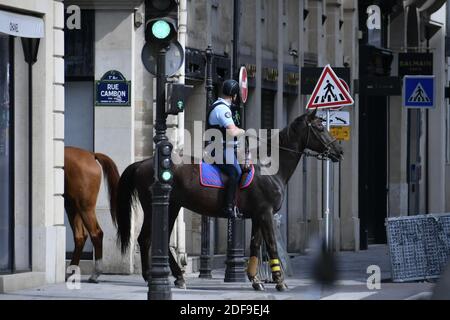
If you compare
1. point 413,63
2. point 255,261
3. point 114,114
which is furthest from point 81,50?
point 413,63

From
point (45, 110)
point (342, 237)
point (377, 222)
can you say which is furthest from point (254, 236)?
point (377, 222)

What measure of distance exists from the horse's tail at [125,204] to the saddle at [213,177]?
96 centimetres

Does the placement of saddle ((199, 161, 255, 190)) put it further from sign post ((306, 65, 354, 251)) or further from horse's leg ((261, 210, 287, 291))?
sign post ((306, 65, 354, 251))

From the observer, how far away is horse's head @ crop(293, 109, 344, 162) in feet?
67.3

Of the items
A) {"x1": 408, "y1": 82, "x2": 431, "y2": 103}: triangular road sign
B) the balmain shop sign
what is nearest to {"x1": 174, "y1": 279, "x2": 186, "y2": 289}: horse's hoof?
{"x1": 408, "y1": 82, "x2": 431, "y2": 103}: triangular road sign

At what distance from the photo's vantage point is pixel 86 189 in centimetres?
2130

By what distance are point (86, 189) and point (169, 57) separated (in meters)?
4.24

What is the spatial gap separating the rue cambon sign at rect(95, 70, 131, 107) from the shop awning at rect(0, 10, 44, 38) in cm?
301

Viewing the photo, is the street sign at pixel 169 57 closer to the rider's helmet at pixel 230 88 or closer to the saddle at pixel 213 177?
the rider's helmet at pixel 230 88

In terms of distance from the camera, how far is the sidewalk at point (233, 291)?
1880 cm

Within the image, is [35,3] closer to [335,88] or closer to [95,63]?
[95,63]

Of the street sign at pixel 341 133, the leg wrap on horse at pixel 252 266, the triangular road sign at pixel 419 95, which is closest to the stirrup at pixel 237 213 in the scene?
the leg wrap on horse at pixel 252 266

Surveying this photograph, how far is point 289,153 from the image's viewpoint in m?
20.4

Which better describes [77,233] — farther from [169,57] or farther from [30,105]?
[169,57]
